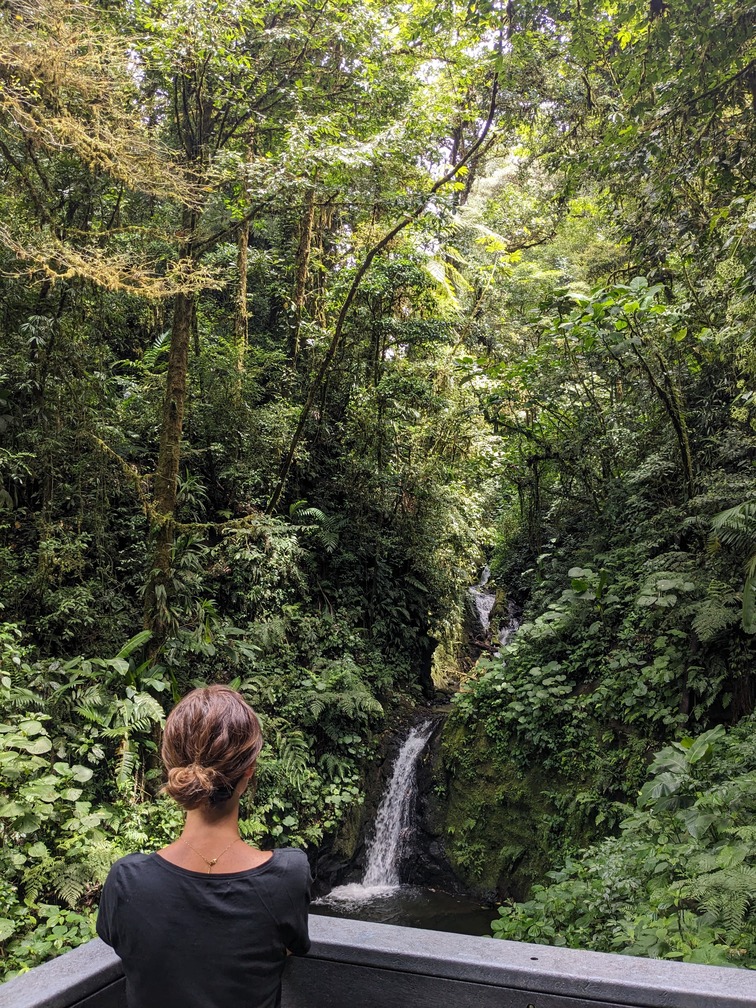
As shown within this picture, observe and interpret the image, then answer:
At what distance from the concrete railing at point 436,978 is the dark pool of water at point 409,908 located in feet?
23.0

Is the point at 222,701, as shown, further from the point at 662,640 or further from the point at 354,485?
the point at 354,485

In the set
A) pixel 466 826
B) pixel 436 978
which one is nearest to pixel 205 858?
pixel 436 978

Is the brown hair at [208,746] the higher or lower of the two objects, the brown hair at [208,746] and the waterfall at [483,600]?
the higher

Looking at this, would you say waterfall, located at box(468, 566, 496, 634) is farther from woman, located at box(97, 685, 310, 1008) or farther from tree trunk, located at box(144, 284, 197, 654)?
woman, located at box(97, 685, 310, 1008)

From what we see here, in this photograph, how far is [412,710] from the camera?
434 inches

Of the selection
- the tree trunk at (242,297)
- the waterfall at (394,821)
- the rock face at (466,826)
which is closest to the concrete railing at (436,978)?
the rock face at (466,826)

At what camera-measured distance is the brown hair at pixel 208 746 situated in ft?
4.76

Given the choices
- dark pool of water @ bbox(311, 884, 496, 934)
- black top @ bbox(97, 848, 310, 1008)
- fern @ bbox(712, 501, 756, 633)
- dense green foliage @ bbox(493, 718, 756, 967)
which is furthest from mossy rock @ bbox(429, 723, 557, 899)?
black top @ bbox(97, 848, 310, 1008)

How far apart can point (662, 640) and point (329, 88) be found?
9.12m

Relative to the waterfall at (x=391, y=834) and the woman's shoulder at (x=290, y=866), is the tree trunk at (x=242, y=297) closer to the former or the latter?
the waterfall at (x=391, y=834)

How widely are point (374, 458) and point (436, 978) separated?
33.5 feet

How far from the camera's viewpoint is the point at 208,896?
4.60 feet

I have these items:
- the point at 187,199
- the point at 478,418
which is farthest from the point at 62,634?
the point at 478,418

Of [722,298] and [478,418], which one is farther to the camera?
[478,418]
